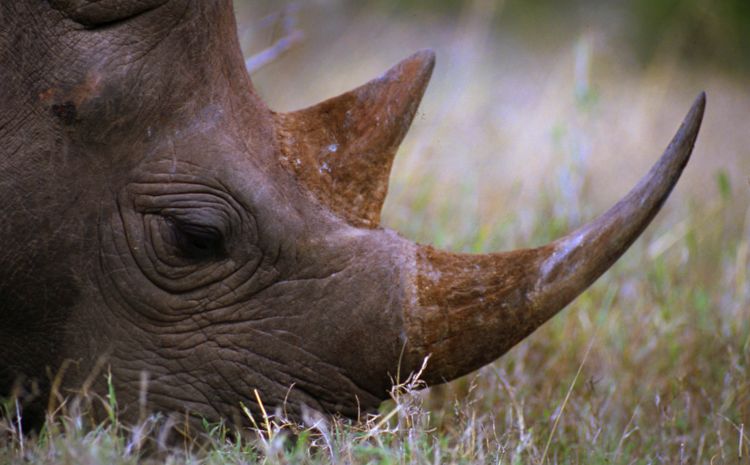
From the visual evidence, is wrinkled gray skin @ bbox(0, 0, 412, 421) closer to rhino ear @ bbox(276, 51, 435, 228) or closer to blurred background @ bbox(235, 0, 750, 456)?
rhino ear @ bbox(276, 51, 435, 228)

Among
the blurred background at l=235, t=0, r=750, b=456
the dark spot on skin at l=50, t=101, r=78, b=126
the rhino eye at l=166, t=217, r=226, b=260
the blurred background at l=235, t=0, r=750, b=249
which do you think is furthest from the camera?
the blurred background at l=235, t=0, r=750, b=249

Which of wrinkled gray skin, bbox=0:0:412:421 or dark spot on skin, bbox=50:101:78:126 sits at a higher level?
dark spot on skin, bbox=50:101:78:126

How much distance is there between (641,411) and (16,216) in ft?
7.82

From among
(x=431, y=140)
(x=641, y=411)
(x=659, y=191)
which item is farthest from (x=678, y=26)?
(x=659, y=191)

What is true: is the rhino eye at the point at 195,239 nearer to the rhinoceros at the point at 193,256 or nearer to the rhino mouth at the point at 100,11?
the rhinoceros at the point at 193,256

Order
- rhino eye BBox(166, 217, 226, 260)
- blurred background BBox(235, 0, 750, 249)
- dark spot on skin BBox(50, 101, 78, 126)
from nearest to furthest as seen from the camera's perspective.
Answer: dark spot on skin BBox(50, 101, 78, 126) → rhino eye BBox(166, 217, 226, 260) → blurred background BBox(235, 0, 750, 249)

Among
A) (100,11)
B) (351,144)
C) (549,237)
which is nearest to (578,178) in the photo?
(549,237)

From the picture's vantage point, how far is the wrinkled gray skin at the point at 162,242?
342 centimetres

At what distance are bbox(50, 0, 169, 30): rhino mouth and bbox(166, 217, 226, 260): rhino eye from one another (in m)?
0.57

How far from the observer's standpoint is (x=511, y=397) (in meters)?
4.22

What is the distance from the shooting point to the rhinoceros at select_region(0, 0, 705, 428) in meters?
3.43

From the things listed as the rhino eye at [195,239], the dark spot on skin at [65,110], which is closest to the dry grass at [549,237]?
the rhino eye at [195,239]

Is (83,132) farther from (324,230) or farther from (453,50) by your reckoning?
(453,50)

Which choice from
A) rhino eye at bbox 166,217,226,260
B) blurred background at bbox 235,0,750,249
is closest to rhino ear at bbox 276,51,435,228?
rhino eye at bbox 166,217,226,260
